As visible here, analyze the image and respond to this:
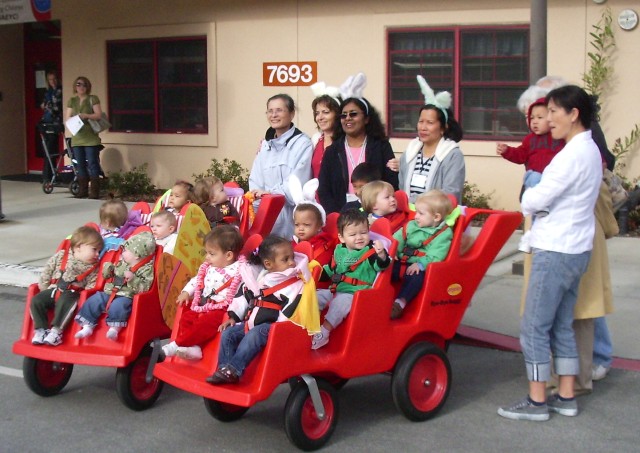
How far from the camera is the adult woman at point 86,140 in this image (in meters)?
14.2

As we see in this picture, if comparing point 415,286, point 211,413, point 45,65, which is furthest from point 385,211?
point 45,65

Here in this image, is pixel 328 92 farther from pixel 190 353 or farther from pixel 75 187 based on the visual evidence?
pixel 75 187

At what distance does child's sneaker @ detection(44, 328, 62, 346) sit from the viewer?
18.0ft

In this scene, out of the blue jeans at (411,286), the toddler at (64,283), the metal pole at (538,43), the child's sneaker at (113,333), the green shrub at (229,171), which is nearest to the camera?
the blue jeans at (411,286)

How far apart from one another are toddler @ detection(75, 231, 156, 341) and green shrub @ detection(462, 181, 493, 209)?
680 centimetres

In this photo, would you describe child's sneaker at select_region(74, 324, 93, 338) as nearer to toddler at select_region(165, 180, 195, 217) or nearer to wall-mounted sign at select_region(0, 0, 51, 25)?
toddler at select_region(165, 180, 195, 217)

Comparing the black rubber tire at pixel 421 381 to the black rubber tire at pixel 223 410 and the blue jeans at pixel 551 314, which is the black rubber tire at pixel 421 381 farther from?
the black rubber tire at pixel 223 410

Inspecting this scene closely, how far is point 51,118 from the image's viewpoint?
51.0ft

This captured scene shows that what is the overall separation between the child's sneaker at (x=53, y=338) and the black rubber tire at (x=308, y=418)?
157 centimetres

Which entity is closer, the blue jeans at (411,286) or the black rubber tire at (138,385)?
the blue jeans at (411,286)

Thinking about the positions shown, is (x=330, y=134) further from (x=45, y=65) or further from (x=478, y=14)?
(x=45, y=65)

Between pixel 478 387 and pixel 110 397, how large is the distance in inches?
90.9

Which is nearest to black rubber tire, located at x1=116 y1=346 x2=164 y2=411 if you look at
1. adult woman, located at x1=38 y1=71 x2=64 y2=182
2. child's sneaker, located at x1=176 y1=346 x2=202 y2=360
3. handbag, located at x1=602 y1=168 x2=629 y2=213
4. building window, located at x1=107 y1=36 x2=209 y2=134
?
child's sneaker, located at x1=176 y1=346 x2=202 y2=360

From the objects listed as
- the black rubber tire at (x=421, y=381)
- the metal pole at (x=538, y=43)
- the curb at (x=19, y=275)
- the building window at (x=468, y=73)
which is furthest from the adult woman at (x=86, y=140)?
the black rubber tire at (x=421, y=381)
